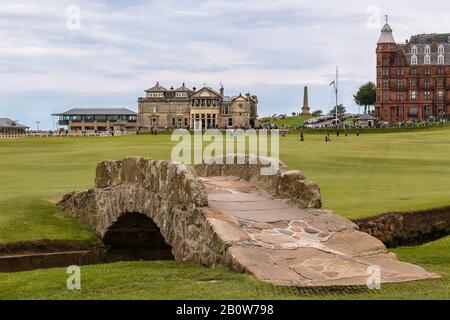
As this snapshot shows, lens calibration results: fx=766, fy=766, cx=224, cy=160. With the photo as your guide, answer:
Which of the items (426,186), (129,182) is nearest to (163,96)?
(426,186)

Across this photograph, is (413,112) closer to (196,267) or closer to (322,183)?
(322,183)

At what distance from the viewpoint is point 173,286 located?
44.7ft

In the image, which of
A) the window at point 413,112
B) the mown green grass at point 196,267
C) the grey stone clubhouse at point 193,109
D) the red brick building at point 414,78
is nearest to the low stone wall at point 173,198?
the mown green grass at point 196,267

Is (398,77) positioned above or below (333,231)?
above

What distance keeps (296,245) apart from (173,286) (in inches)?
131

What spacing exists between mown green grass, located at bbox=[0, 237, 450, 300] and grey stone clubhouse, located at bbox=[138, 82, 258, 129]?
6724 inches

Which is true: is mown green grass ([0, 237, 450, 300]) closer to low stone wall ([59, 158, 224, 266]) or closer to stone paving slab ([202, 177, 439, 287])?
stone paving slab ([202, 177, 439, 287])

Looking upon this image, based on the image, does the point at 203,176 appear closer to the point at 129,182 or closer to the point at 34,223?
the point at 129,182

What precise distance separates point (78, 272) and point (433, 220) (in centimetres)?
A: 1472

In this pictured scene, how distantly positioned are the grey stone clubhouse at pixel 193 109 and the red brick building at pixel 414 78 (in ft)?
122

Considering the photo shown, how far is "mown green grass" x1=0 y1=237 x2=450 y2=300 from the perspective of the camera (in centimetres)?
1253

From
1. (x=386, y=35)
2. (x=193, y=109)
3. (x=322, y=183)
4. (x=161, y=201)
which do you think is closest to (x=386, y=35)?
(x=386, y=35)

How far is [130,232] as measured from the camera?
23844 millimetres

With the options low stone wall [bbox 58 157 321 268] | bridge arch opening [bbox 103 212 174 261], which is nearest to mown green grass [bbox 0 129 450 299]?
low stone wall [bbox 58 157 321 268]
